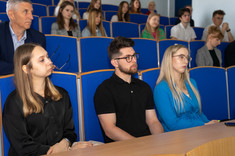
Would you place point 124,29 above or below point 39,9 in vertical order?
below

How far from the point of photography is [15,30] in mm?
2342

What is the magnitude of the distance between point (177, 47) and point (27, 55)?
1.12 meters

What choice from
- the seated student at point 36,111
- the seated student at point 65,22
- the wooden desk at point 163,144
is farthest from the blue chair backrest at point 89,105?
the seated student at point 65,22

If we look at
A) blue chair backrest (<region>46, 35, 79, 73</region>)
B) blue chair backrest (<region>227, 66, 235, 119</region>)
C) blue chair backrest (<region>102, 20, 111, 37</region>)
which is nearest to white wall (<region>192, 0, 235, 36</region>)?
blue chair backrest (<region>102, 20, 111, 37</region>)

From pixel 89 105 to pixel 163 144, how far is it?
836 millimetres

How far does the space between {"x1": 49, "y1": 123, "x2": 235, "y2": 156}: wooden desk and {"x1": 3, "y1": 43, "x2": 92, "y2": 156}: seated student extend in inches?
16.9

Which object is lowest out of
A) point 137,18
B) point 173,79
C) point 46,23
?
point 173,79

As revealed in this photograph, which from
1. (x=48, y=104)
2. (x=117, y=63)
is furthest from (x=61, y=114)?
(x=117, y=63)

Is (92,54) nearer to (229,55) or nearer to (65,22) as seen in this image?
(65,22)

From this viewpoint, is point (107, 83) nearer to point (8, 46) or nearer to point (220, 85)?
point (8, 46)

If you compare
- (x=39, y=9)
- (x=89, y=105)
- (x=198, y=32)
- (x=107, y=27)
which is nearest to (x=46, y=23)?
(x=107, y=27)

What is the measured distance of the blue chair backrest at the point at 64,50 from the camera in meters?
2.85

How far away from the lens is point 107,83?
6.13ft

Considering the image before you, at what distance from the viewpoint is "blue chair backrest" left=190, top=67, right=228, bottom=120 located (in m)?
2.37
